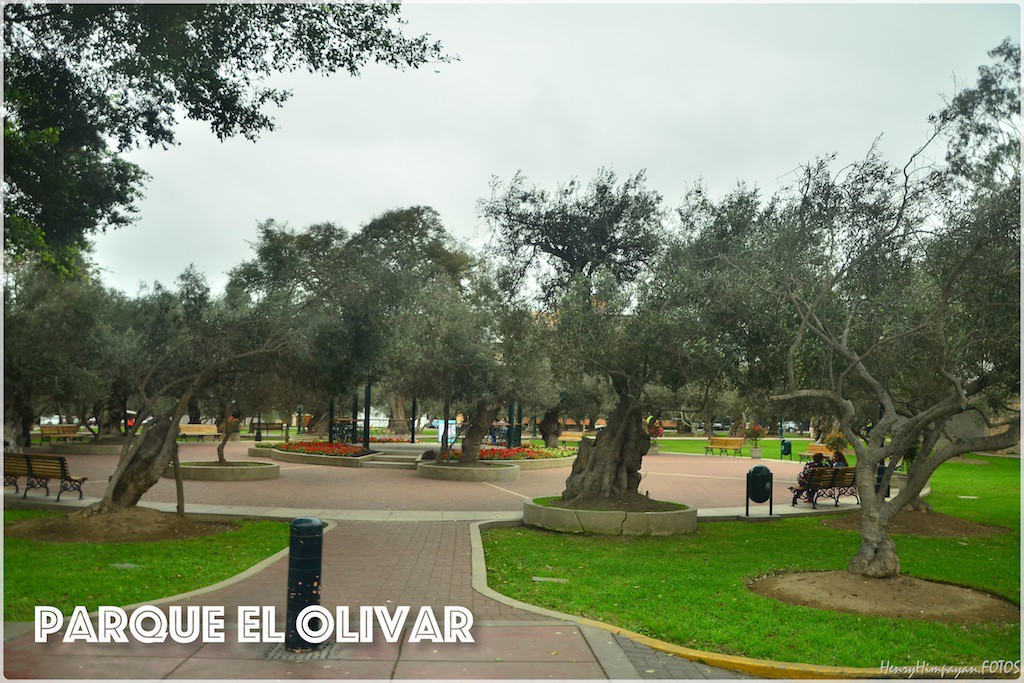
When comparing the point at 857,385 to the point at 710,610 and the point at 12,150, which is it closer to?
the point at 710,610

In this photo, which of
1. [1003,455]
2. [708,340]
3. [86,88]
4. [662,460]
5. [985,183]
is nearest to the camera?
[985,183]

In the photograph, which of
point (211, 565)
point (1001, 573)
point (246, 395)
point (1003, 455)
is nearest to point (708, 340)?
point (1001, 573)

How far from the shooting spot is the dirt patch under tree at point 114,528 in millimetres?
11211

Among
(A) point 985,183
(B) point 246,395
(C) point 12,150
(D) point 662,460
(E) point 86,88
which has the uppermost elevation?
(E) point 86,88

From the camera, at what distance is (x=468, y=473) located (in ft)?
73.8

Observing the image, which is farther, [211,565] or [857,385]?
[857,385]

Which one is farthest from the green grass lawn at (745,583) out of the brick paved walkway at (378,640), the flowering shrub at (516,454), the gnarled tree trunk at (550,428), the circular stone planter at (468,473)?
the gnarled tree trunk at (550,428)

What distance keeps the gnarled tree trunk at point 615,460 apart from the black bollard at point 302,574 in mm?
8021

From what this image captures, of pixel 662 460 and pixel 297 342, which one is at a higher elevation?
pixel 297 342

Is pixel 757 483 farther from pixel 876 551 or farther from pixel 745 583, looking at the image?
pixel 876 551

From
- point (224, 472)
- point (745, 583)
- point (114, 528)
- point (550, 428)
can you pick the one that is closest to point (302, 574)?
point (745, 583)

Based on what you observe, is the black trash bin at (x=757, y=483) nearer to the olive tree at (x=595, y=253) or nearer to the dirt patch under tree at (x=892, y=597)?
the olive tree at (x=595, y=253)

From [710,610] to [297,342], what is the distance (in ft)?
23.3

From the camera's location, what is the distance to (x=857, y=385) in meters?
15.4
